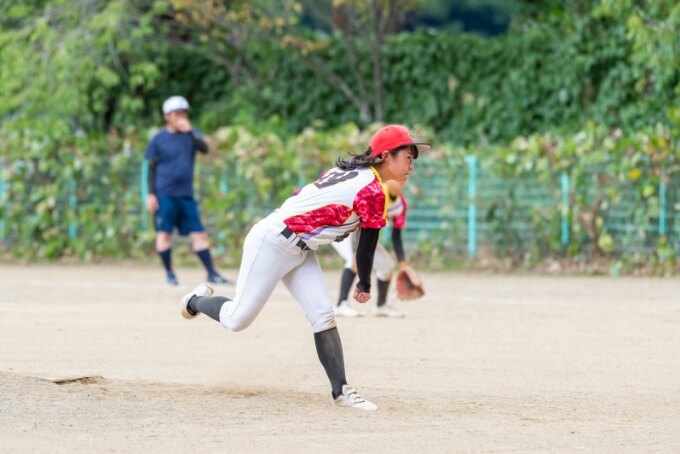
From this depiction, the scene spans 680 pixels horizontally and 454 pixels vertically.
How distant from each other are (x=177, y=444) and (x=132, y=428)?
505 millimetres

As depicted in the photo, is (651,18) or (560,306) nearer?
(560,306)

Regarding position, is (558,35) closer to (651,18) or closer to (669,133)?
(651,18)

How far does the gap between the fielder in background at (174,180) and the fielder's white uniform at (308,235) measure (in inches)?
314

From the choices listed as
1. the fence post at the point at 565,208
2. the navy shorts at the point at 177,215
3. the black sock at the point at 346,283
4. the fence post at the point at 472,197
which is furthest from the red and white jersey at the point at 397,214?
the fence post at the point at 472,197

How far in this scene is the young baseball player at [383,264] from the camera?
12.6 metres

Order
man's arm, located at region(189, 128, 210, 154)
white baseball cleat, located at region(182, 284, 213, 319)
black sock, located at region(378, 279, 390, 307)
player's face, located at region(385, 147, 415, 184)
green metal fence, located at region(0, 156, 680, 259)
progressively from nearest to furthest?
player's face, located at region(385, 147, 415, 184), white baseball cleat, located at region(182, 284, 213, 319), black sock, located at region(378, 279, 390, 307), man's arm, located at region(189, 128, 210, 154), green metal fence, located at region(0, 156, 680, 259)

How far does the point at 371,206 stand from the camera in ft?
24.8

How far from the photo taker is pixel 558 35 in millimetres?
22047

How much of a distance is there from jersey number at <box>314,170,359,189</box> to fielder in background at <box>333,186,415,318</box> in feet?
14.3

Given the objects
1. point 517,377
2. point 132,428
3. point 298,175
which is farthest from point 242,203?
point 132,428

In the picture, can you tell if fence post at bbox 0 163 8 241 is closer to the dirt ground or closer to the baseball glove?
the dirt ground

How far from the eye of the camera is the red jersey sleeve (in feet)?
24.8

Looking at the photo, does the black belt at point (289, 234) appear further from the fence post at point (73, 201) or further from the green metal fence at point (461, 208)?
the fence post at point (73, 201)

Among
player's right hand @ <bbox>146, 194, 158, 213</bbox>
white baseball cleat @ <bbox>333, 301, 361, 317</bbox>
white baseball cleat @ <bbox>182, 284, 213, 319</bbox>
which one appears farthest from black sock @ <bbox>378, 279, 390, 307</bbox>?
white baseball cleat @ <bbox>182, 284, 213, 319</bbox>
